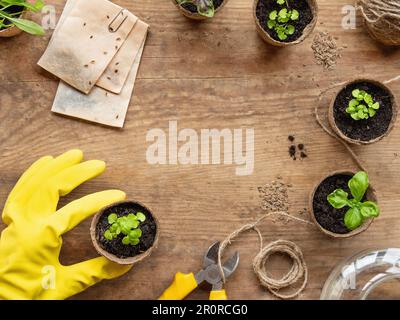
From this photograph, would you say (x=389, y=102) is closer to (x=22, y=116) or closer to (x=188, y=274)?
(x=188, y=274)

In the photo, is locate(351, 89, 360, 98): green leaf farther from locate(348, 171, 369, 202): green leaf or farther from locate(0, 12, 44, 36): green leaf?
locate(0, 12, 44, 36): green leaf

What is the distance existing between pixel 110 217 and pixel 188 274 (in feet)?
0.92

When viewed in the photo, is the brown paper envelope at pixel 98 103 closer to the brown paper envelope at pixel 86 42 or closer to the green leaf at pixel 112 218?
the brown paper envelope at pixel 86 42

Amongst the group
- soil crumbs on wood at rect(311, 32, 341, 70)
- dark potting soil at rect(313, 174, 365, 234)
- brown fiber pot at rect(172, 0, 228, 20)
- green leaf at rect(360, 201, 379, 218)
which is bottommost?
dark potting soil at rect(313, 174, 365, 234)

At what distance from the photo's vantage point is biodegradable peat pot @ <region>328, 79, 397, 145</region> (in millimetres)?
1653

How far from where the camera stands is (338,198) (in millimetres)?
1569

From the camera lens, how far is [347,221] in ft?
5.09

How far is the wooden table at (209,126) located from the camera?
1.73 meters

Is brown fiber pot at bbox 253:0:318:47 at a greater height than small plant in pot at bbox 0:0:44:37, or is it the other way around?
small plant in pot at bbox 0:0:44:37

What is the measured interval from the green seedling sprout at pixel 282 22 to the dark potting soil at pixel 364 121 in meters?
0.22

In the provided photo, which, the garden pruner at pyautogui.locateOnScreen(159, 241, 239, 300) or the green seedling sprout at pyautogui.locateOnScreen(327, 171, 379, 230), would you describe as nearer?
the green seedling sprout at pyautogui.locateOnScreen(327, 171, 379, 230)

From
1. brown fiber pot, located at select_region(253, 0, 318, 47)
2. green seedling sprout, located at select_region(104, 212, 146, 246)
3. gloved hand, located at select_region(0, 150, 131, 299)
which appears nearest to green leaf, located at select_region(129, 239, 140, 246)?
green seedling sprout, located at select_region(104, 212, 146, 246)

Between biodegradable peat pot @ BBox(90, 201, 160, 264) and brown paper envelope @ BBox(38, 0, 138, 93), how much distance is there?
1.16 feet

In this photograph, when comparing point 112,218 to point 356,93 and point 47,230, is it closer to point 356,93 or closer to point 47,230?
point 47,230
